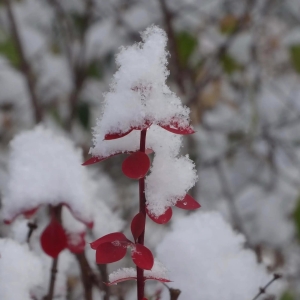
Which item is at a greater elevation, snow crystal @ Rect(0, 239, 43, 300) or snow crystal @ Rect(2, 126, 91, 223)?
snow crystal @ Rect(2, 126, 91, 223)

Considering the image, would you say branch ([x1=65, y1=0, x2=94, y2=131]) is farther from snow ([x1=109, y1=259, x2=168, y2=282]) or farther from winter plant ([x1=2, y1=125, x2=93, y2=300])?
snow ([x1=109, y1=259, x2=168, y2=282])

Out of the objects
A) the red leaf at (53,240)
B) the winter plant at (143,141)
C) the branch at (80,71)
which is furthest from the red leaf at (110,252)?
the branch at (80,71)

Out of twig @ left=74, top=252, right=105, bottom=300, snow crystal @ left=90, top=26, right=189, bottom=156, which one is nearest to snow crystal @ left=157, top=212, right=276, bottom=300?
twig @ left=74, top=252, right=105, bottom=300

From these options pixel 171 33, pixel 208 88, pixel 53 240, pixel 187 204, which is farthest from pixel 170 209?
pixel 208 88

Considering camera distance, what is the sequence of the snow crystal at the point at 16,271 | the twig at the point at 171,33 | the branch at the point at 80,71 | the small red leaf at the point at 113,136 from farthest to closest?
the branch at the point at 80,71
the twig at the point at 171,33
the snow crystal at the point at 16,271
the small red leaf at the point at 113,136

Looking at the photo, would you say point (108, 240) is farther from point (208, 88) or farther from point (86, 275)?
point (208, 88)

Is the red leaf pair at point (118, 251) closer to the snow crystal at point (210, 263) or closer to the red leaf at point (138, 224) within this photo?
the red leaf at point (138, 224)

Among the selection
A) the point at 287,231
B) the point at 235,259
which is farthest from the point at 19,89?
the point at 235,259
